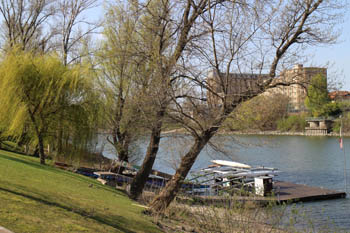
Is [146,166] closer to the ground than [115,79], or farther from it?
closer to the ground

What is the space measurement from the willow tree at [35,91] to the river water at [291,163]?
4292 millimetres

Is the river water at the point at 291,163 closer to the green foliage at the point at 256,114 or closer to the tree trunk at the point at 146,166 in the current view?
the tree trunk at the point at 146,166

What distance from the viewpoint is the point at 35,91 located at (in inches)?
695

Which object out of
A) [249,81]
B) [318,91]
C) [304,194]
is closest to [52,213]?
[249,81]

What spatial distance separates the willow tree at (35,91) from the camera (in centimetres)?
1703

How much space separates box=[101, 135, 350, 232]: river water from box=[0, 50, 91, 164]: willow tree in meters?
4.29

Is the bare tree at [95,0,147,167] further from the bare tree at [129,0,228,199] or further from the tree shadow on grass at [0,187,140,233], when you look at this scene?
the tree shadow on grass at [0,187,140,233]

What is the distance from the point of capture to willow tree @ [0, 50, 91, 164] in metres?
17.0

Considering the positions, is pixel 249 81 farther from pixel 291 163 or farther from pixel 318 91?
pixel 291 163

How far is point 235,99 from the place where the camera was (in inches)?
433

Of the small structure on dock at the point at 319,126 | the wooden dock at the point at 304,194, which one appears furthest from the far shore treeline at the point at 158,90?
the small structure on dock at the point at 319,126

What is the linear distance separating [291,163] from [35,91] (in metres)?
25.2

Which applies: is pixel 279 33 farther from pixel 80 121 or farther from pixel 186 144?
pixel 80 121

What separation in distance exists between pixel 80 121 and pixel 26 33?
1309cm
